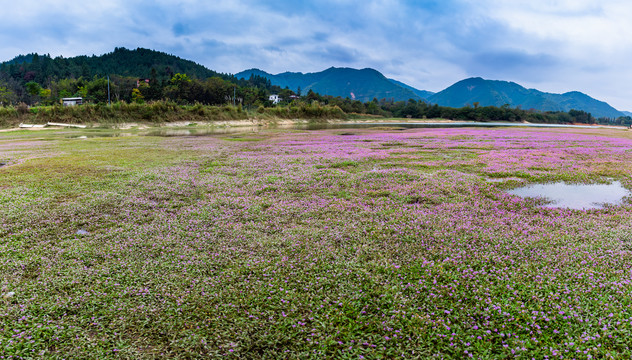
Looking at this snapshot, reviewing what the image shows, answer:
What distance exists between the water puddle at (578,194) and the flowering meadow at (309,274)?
745mm

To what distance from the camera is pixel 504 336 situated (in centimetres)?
436

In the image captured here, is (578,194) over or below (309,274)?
over

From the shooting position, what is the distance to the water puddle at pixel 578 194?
1059 centimetres

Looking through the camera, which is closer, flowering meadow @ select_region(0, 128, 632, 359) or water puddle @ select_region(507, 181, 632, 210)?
flowering meadow @ select_region(0, 128, 632, 359)

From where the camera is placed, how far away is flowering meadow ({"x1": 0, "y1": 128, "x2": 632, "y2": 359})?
14.1 feet

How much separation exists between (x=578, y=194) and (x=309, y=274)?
1208 cm

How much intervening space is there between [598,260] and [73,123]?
8050cm

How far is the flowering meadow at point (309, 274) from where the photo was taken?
14.1ft

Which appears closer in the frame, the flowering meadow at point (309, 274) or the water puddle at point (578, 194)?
the flowering meadow at point (309, 274)

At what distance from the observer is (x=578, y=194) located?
38.9 ft

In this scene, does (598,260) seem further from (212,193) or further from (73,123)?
(73,123)

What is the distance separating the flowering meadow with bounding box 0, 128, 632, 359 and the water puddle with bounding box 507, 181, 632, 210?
2.44 ft

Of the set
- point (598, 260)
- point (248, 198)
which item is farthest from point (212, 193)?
point (598, 260)

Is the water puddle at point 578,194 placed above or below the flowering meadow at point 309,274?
above
